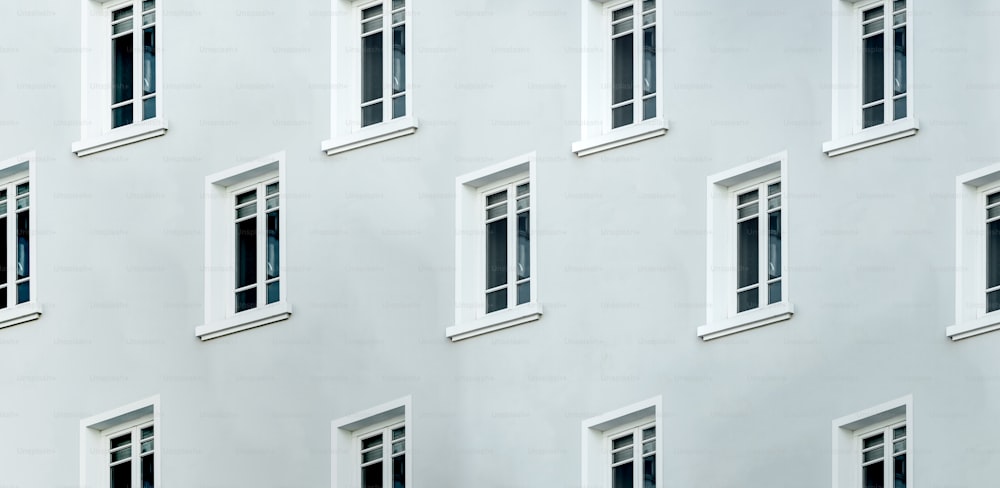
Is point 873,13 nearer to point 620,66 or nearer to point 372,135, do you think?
point 620,66

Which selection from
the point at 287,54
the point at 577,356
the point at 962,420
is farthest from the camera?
the point at 287,54

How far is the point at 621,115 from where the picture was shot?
167 feet

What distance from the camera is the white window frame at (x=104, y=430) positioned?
53784mm

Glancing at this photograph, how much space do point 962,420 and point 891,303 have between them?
6.17ft

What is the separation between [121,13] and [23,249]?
393 cm

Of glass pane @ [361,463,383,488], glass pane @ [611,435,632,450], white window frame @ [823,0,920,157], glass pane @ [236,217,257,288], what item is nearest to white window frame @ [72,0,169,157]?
glass pane @ [236,217,257,288]

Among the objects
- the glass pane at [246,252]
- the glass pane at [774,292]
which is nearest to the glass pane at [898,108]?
the glass pane at [774,292]

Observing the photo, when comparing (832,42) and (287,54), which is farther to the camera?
(287,54)

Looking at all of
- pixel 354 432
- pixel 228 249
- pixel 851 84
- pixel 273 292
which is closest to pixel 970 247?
pixel 851 84

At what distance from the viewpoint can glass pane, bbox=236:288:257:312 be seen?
5362 centimetres

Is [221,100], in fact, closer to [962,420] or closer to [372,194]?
[372,194]

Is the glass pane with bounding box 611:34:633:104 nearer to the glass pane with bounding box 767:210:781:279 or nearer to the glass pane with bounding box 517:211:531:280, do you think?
the glass pane with bounding box 517:211:531:280

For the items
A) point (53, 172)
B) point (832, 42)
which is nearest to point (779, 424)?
point (832, 42)

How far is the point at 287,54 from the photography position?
53.5 meters
